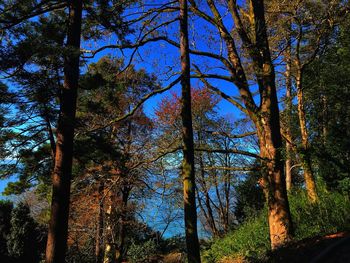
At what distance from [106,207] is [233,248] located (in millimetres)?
6555

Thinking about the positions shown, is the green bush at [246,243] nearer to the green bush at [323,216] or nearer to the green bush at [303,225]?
the green bush at [303,225]

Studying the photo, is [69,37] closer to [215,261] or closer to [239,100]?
[239,100]

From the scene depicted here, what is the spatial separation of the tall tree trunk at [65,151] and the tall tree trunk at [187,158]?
2.49m

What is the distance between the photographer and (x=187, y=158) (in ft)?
25.6

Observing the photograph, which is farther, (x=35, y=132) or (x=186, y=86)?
(x=35, y=132)

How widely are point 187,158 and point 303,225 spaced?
10.5 ft

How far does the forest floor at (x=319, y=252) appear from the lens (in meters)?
4.24

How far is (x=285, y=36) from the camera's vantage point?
9.32m

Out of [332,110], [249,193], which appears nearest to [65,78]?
[332,110]

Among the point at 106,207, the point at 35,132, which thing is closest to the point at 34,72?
the point at 35,132

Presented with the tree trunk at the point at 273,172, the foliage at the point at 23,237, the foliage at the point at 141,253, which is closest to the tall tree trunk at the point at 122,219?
the foliage at the point at 141,253

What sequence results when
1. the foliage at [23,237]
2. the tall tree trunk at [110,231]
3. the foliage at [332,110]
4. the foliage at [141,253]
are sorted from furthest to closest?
the foliage at [23,237] < the foliage at [141,253] < the tall tree trunk at [110,231] < the foliage at [332,110]

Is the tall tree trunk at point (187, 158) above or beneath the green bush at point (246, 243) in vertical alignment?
above

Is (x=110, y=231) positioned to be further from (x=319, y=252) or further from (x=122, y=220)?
(x=319, y=252)
